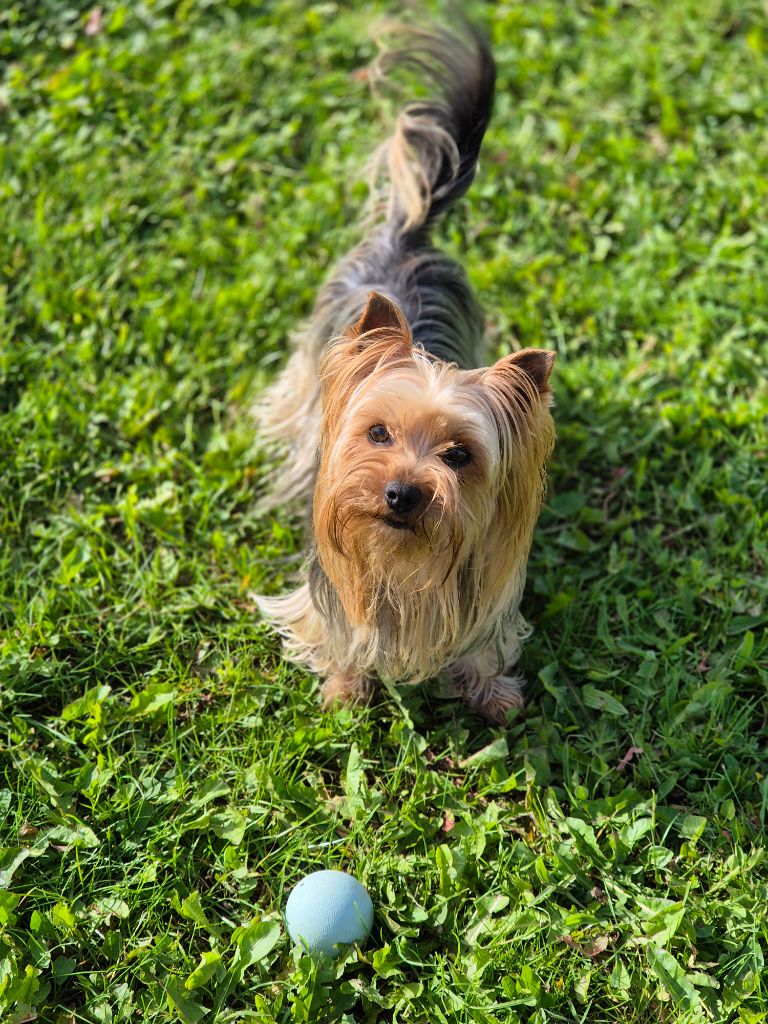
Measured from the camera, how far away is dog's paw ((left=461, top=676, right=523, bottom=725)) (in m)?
3.55

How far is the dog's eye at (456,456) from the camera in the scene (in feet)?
9.07

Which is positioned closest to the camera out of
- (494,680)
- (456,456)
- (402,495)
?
(402,495)

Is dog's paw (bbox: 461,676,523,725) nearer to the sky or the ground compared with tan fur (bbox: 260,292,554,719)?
nearer to the ground

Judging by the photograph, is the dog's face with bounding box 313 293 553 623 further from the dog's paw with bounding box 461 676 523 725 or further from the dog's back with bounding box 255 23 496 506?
the dog's back with bounding box 255 23 496 506

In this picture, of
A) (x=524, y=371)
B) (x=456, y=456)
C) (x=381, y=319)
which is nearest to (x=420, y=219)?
(x=381, y=319)

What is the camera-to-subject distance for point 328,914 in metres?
2.87

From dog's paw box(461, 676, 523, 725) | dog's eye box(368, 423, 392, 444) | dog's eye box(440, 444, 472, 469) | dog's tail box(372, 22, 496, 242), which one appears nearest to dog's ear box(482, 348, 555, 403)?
dog's eye box(440, 444, 472, 469)

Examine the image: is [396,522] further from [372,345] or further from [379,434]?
[372,345]

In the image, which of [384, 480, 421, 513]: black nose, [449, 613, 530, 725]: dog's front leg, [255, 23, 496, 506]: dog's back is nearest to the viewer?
[384, 480, 421, 513]: black nose

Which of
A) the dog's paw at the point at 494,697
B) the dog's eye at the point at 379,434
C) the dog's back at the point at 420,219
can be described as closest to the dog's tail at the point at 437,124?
the dog's back at the point at 420,219

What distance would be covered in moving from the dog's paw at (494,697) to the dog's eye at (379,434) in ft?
3.64

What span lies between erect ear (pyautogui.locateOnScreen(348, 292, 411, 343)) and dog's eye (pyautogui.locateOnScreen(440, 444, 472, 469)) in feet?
1.18

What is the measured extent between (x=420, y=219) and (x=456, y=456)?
5.36 feet

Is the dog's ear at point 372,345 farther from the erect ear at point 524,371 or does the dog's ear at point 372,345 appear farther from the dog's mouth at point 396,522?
the dog's mouth at point 396,522
